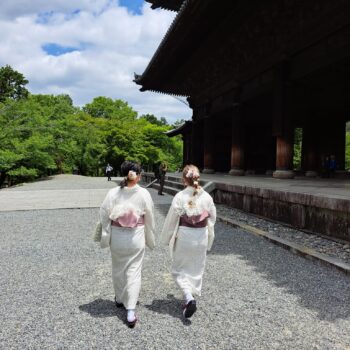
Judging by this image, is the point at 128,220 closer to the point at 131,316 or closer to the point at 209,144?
the point at 131,316

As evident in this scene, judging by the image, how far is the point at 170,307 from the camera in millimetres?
3369

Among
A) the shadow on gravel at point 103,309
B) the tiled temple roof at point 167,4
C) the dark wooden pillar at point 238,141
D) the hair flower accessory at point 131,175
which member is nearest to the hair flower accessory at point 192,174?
the hair flower accessory at point 131,175

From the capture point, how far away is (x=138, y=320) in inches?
121

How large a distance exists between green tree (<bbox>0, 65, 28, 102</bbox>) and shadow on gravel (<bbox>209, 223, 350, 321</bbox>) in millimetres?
43919

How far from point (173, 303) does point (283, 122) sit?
A: 813cm

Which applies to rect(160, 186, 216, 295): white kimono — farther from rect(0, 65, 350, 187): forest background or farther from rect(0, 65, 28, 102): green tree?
rect(0, 65, 28, 102): green tree

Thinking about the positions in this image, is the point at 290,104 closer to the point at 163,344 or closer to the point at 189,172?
the point at 189,172

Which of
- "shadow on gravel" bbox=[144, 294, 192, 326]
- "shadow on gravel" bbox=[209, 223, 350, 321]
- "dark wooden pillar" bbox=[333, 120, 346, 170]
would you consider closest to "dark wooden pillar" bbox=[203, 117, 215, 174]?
"dark wooden pillar" bbox=[333, 120, 346, 170]

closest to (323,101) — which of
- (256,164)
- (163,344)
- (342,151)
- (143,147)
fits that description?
(342,151)

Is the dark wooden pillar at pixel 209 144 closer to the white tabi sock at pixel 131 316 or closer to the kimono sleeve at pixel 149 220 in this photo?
the kimono sleeve at pixel 149 220

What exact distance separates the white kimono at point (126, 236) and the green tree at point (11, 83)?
45188 mm

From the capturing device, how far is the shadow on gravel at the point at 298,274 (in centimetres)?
338

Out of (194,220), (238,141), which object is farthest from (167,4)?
(194,220)

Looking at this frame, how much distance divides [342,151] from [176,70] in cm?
904
